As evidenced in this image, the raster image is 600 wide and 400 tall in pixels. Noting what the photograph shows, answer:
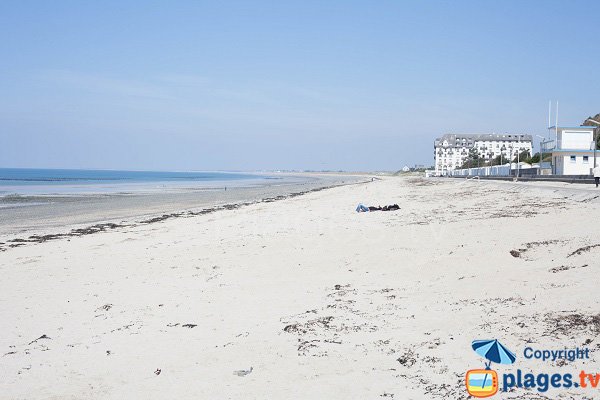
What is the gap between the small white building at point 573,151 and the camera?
47.8 meters

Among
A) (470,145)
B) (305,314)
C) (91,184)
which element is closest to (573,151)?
(305,314)

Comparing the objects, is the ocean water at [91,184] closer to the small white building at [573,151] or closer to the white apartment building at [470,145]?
the small white building at [573,151]

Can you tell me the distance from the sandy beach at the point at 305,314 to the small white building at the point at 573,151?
134ft

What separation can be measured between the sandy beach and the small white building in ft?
134

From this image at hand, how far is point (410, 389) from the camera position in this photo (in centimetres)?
399

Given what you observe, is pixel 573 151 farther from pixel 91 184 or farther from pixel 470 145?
pixel 470 145

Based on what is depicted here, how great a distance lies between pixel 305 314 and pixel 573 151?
49100 millimetres

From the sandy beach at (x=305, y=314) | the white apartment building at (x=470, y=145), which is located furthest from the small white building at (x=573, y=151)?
the white apartment building at (x=470, y=145)

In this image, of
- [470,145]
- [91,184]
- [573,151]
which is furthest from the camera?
[470,145]

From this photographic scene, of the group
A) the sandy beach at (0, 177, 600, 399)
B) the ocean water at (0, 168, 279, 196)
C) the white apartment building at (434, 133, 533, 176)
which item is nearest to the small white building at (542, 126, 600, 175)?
the ocean water at (0, 168, 279, 196)

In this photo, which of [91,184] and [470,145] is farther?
[470,145]

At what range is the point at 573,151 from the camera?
48188mm

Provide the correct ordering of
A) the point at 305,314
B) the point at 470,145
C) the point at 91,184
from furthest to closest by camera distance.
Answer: the point at 470,145
the point at 91,184
the point at 305,314

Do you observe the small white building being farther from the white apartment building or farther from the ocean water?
the white apartment building
